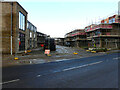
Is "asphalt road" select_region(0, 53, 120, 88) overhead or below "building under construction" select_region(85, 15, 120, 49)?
below

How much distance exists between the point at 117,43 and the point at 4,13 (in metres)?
41.5

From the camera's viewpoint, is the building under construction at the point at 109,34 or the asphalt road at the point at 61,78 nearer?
the asphalt road at the point at 61,78

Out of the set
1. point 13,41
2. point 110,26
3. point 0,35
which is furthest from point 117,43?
point 0,35

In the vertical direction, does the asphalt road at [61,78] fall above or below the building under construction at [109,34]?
below

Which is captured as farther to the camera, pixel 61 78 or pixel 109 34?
pixel 109 34

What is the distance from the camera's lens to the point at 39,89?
4191 mm

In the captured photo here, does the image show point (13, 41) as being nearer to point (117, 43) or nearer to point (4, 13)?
point (4, 13)

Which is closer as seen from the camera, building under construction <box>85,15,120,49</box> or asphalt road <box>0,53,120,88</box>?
asphalt road <box>0,53,120,88</box>

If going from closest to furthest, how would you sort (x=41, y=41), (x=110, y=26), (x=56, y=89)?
(x=56, y=89) < (x=110, y=26) < (x=41, y=41)

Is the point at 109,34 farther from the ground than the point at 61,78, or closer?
farther from the ground

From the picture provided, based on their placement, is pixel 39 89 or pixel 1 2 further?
pixel 1 2

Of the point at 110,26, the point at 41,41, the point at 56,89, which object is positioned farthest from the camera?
Answer: the point at 41,41

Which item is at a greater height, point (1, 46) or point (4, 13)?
point (4, 13)

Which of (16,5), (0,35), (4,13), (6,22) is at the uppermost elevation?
(16,5)
